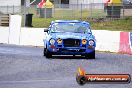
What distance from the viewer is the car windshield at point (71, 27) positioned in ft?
69.3

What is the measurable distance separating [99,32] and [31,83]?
55.3 feet

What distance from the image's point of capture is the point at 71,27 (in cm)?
2138

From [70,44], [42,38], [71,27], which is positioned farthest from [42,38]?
[70,44]

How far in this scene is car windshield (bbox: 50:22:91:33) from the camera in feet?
69.3

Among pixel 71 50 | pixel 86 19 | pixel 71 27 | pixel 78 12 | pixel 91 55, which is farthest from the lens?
pixel 78 12

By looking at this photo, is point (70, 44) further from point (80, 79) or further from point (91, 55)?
point (80, 79)

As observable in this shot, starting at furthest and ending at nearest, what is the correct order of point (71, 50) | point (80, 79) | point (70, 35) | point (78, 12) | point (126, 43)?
point (78, 12)
point (126, 43)
point (70, 35)
point (71, 50)
point (80, 79)

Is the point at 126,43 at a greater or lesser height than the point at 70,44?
lesser

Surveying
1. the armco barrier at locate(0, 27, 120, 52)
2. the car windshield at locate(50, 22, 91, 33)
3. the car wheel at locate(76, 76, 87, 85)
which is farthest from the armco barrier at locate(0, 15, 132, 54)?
the car wheel at locate(76, 76, 87, 85)

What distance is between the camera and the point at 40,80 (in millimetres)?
11664

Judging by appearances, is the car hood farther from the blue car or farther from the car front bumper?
the car front bumper

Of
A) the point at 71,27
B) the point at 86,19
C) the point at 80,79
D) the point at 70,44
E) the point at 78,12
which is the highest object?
the point at 80,79

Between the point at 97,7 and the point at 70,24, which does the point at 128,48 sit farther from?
the point at 97,7

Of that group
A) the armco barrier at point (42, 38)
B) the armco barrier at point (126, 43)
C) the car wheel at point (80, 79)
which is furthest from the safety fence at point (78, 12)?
the car wheel at point (80, 79)
